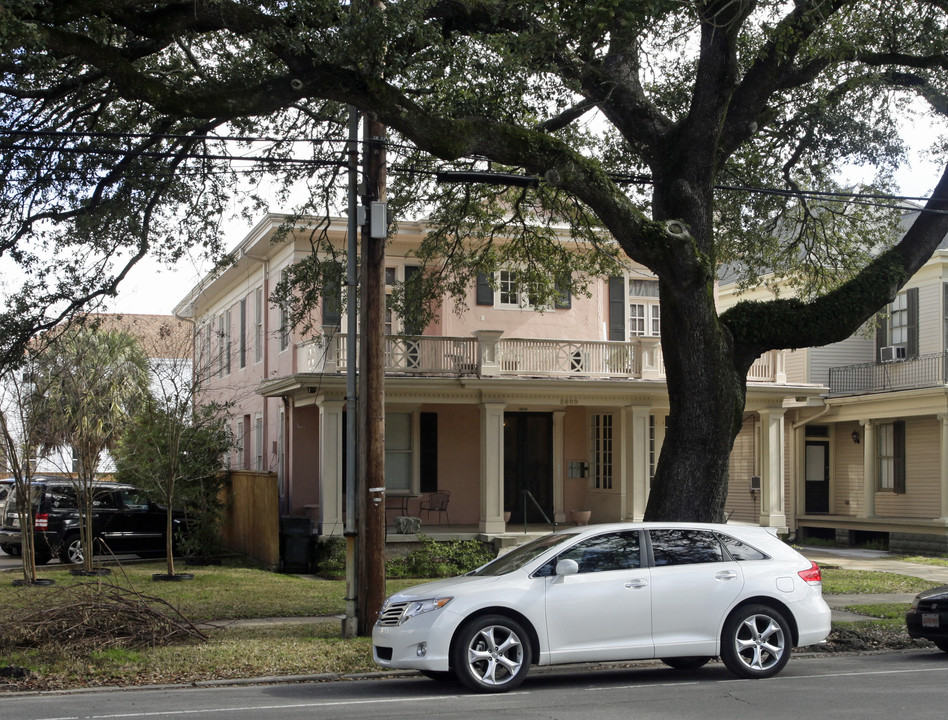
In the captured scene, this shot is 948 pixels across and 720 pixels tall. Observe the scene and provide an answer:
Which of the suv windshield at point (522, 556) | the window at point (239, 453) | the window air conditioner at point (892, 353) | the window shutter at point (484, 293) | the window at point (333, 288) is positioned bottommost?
the suv windshield at point (522, 556)

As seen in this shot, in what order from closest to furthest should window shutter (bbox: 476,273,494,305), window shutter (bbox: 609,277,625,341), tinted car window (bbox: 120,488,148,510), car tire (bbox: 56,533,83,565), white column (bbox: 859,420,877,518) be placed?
car tire (bbox: 56,533,83,565)
tinted car window (bbox: 120,488,148,510)
window shutter (bbox: 476,273,494,305)
window shutter (bbox: 609,277,625,341)
white column (bbox: 859,420,877,518)

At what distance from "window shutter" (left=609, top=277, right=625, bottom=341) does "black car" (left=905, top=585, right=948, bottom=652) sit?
15351 millimetres

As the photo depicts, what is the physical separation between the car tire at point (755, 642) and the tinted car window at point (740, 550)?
51 centimetres

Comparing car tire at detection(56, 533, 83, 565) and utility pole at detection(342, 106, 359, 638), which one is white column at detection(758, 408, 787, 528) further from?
car tire at detection(56, 533, 83, 565)

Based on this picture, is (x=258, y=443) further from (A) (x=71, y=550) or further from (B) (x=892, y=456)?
(B) (x=892, y=456)

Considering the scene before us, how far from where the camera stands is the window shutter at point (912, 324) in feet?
92.4

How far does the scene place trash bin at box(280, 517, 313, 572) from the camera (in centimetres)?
2220

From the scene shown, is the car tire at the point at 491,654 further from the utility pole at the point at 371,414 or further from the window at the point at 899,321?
the window at the point at 899,321

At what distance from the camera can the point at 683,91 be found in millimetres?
17469

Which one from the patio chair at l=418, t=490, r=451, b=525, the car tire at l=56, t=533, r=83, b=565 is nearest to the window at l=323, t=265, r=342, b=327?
the patio chair at l=418, t=490, r=451, b=525

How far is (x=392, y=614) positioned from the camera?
10469 mm

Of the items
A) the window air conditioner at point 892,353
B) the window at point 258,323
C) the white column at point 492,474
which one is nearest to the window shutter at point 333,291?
the white column at point 492,474

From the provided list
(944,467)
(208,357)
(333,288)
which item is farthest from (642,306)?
(333,288)

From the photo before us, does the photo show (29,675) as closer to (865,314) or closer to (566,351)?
(865,314)
